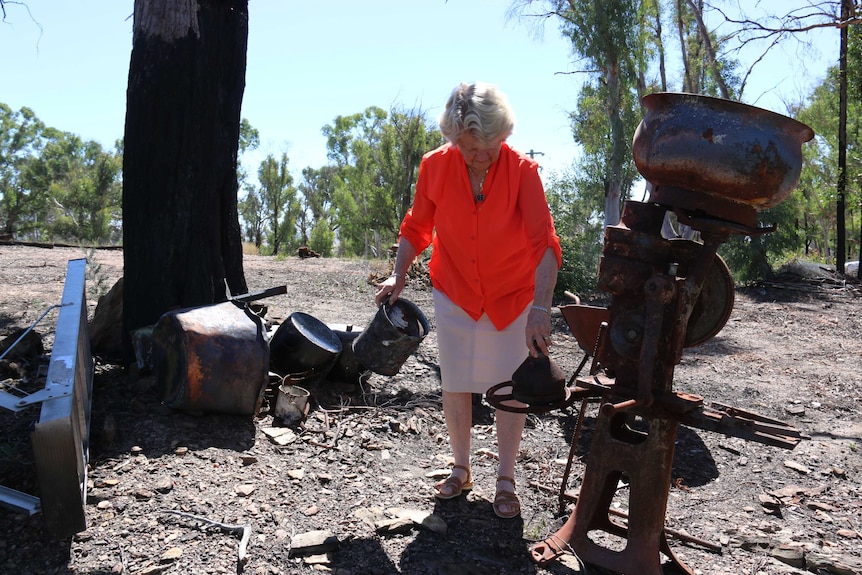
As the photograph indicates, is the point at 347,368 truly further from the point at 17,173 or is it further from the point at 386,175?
the point at 17,173

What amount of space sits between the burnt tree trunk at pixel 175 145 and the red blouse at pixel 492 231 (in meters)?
1.94

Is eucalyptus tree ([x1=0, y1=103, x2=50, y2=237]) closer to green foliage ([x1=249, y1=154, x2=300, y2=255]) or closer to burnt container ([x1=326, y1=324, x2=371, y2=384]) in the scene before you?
Answer: green foliage ([x1=249, y1=154, x2=300, y2=255])

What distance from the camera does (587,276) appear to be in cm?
1220

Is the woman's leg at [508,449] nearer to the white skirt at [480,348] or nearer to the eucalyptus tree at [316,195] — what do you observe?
the white skirt at [480,348]

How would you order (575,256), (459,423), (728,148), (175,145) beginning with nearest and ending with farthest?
(728,148) → (459,423) → (175,145) → (575,256)

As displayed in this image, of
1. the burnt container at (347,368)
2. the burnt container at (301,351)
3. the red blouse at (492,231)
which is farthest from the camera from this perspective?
the burnt container at (347,368)

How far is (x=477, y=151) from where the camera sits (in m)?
2.80

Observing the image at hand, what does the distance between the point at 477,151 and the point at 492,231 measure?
34cm

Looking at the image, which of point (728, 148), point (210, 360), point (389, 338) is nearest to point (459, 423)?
point (389, 338)

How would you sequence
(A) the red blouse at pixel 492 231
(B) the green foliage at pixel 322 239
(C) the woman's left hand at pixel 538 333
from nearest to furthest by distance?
(C) the woman's left hand at pixel 538 333 < (A) the red blouse at pixel 492 231 < (B) the green foliage at pixel 322 239

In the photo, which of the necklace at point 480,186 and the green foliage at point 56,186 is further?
the green foliage at point 56,186

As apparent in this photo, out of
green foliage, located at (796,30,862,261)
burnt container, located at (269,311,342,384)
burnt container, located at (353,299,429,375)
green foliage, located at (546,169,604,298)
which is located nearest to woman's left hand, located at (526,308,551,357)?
burnt container, located at (353,299,429,375)

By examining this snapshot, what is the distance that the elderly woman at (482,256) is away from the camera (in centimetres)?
273

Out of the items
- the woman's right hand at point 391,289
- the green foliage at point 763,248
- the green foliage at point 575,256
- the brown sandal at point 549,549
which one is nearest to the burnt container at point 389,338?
the woman's right hand at point 391,289
